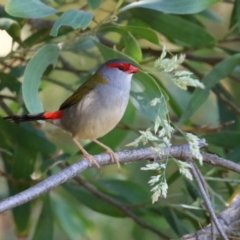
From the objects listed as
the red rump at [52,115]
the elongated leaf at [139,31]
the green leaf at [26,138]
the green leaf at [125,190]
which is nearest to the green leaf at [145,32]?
the elongated leaf at [139,31]

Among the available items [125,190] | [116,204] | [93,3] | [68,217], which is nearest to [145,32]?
[93,3]

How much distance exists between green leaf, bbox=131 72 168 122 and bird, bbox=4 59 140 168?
0.18 feet

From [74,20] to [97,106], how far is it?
1.63ft

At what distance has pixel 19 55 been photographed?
3184 millimetres

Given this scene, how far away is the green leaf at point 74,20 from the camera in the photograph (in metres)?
2.33

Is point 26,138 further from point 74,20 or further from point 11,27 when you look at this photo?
point 74,20

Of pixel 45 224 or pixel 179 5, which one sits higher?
pixel 179 5

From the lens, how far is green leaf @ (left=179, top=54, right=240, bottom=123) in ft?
9.80

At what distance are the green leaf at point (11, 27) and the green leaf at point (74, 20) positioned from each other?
47cm

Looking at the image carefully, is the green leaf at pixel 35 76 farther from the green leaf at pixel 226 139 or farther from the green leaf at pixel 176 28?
the green leaf at pixel 226 139

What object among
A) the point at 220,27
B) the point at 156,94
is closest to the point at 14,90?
the point at 156,94

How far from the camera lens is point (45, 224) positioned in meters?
3.26

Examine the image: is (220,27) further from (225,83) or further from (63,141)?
(63,141)

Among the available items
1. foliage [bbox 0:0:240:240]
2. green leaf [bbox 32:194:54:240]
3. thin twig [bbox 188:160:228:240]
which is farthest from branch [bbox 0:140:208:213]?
green leaf [bbox 32:194:54:240]
